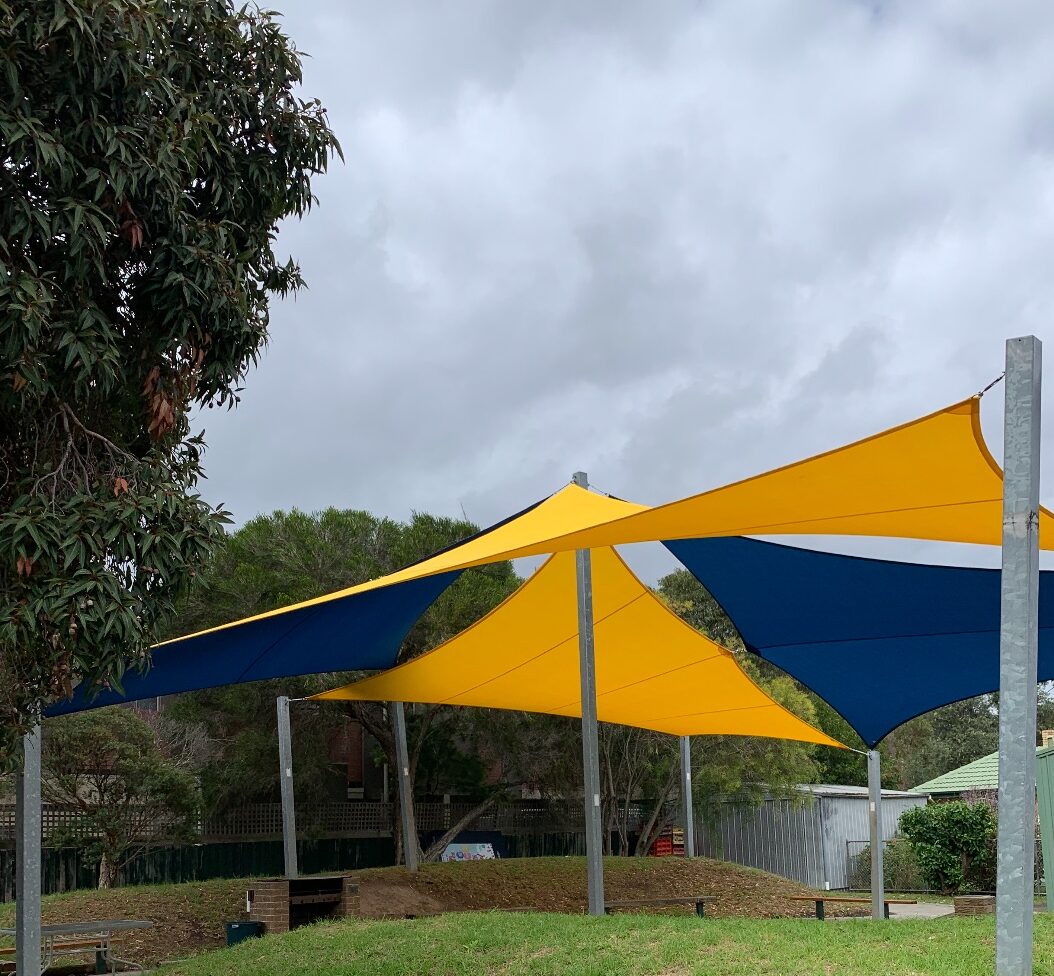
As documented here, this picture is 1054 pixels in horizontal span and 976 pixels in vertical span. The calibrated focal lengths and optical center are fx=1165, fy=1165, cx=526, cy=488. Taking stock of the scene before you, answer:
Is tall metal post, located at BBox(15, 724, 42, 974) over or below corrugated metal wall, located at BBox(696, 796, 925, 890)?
over

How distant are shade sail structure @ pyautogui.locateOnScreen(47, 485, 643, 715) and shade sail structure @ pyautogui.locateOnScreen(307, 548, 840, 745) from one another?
68 cm

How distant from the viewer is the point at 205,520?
5.56m

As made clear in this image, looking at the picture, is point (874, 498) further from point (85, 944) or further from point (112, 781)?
point (112, 781)

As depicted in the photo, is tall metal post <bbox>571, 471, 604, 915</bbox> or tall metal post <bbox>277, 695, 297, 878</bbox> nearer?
tall metal post <bbox>571, 471, 604, 915</bbox>

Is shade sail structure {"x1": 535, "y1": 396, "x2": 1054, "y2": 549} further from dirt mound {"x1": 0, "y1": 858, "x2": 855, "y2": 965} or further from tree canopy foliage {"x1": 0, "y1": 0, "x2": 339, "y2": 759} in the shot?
dirt mound {"x1": 0, "y1": 858, "x2": 855, "y2": 965}

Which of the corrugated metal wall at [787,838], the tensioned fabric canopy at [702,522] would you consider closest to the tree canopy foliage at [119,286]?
the tensioned fabric canopy at [702,522]

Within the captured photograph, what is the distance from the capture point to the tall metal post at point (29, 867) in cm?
738

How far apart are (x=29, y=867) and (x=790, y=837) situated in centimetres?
1485

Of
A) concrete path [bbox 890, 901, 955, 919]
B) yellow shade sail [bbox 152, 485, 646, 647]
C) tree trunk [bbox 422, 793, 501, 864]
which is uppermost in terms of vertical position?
yellow shade sail [bbox 152, 485, 646, 647]

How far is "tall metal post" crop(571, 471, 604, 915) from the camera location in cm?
848

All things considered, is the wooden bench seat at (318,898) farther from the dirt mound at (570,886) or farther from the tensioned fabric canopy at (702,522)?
the tensioned fabric canopy at (702,522)

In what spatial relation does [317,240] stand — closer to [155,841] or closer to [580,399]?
[580,399]

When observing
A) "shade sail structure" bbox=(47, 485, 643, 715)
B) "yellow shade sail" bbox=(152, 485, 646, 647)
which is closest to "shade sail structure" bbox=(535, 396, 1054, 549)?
"yellow shade sail" bbox=(152, 485, 646, 647)

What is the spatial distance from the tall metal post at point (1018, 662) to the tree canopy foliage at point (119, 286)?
352 cm
